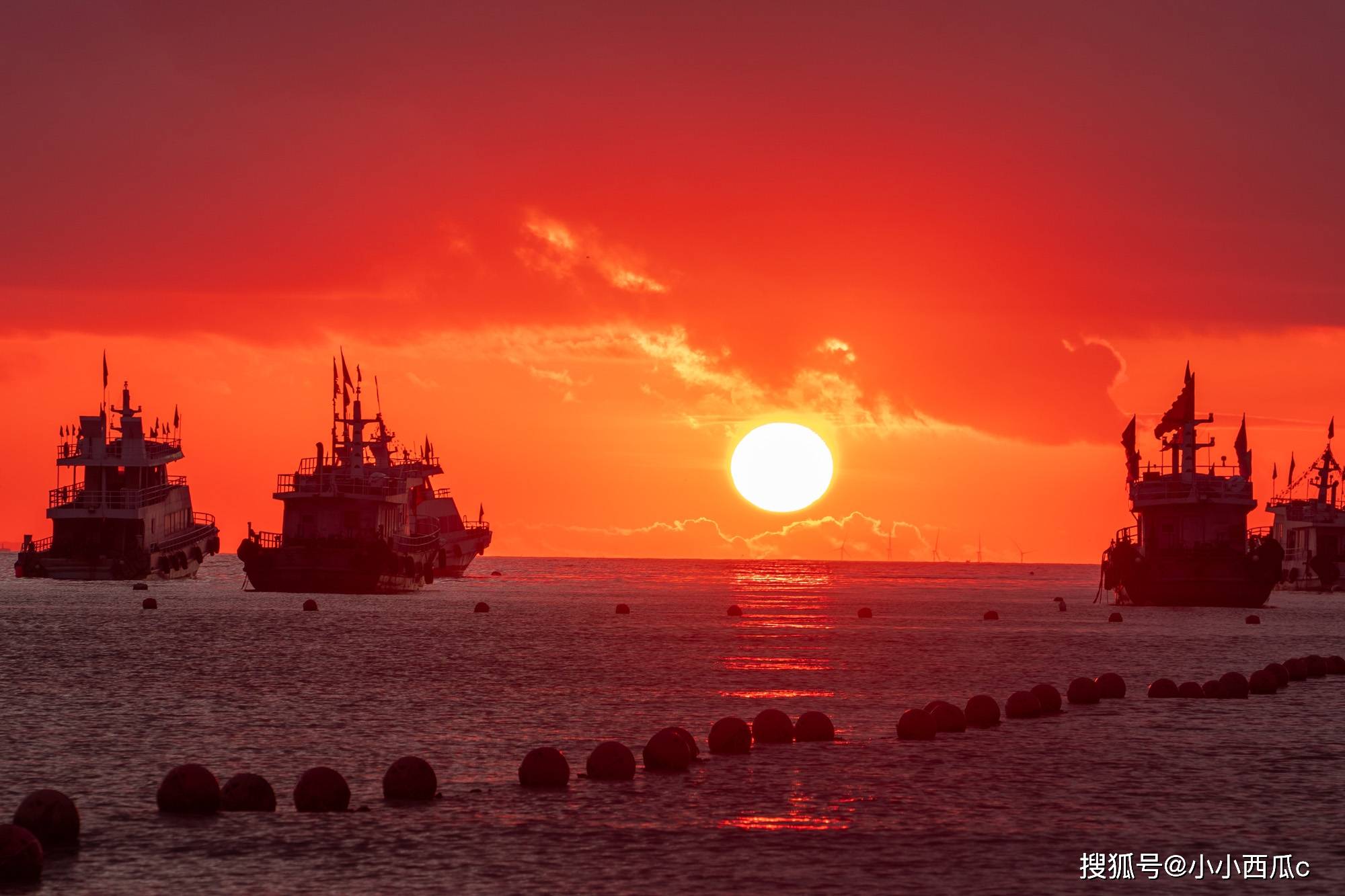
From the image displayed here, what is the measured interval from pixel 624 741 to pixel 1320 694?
26.5 meters

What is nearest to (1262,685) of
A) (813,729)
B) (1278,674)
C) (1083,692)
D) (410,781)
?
(1278,674)

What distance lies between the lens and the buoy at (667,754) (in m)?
32.4

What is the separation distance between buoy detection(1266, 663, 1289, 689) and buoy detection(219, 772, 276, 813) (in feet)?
122

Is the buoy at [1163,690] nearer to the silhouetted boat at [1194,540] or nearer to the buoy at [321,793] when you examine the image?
the buoy at [321,793]

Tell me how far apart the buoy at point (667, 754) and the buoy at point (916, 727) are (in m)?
7.52

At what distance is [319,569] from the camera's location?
12575 centimetres

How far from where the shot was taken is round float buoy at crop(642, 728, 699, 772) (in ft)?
106

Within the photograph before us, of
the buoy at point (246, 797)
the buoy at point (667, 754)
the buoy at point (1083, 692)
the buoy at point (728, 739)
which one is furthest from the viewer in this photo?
the buoy at point (1083, 692)

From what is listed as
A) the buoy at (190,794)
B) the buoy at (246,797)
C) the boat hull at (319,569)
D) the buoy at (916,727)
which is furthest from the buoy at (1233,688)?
the boat hull at (319,569)

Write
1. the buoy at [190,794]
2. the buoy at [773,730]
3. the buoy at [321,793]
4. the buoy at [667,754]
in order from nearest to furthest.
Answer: the buoy at [190,794]
the buoy at [321,793]
the buoy at [667,754]
the buoy at [773,730]

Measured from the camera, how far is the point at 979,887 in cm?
2150

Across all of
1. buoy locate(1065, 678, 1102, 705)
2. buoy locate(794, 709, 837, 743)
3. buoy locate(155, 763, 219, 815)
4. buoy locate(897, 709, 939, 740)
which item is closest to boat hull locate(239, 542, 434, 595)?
buoy locate(1065, 678, 1102, 705)

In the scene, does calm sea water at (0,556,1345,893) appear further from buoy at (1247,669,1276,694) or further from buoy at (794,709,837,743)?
buoy at (1247,669,1276,694)

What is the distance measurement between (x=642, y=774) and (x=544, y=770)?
9.94 feet
